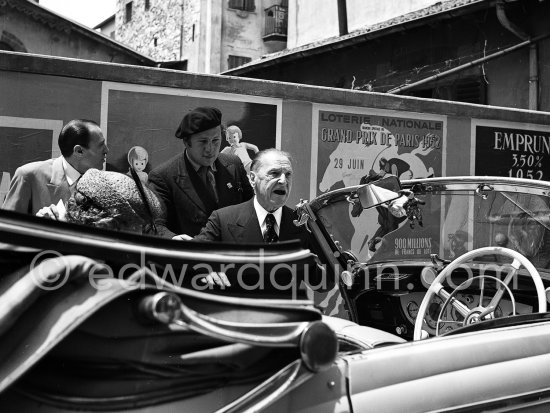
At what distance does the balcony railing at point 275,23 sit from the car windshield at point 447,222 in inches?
1139

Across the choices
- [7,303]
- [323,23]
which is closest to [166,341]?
[7,303]

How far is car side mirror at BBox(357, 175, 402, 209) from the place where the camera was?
12.5 ft

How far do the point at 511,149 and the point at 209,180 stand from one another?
3.71 metres

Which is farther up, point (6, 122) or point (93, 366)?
point (6, 122)

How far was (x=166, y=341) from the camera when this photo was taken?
1910mm

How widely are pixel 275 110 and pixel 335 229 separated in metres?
2.61

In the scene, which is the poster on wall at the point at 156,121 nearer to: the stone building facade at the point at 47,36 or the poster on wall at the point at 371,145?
the poster on wall at the point at 371,145

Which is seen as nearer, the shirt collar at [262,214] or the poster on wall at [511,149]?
the shirt collar at [262,214]

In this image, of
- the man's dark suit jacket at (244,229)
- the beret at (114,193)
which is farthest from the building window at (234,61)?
the beret at (114,193)

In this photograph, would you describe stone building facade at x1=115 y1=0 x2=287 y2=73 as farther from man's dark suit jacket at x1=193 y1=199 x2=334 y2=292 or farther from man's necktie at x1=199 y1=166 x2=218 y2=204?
man's dark suit jacket at x1=193 y1=199 x2=334 y2=292

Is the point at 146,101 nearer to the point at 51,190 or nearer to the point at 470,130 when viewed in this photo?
the point at 51,190

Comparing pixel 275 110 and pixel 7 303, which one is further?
pixel 275 110

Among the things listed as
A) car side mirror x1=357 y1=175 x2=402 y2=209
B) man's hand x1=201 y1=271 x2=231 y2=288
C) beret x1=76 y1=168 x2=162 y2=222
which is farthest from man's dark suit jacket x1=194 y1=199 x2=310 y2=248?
man's hand x1=201 y1=271 x2=231 y2=288

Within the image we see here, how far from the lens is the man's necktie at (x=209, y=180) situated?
5.63 metres
